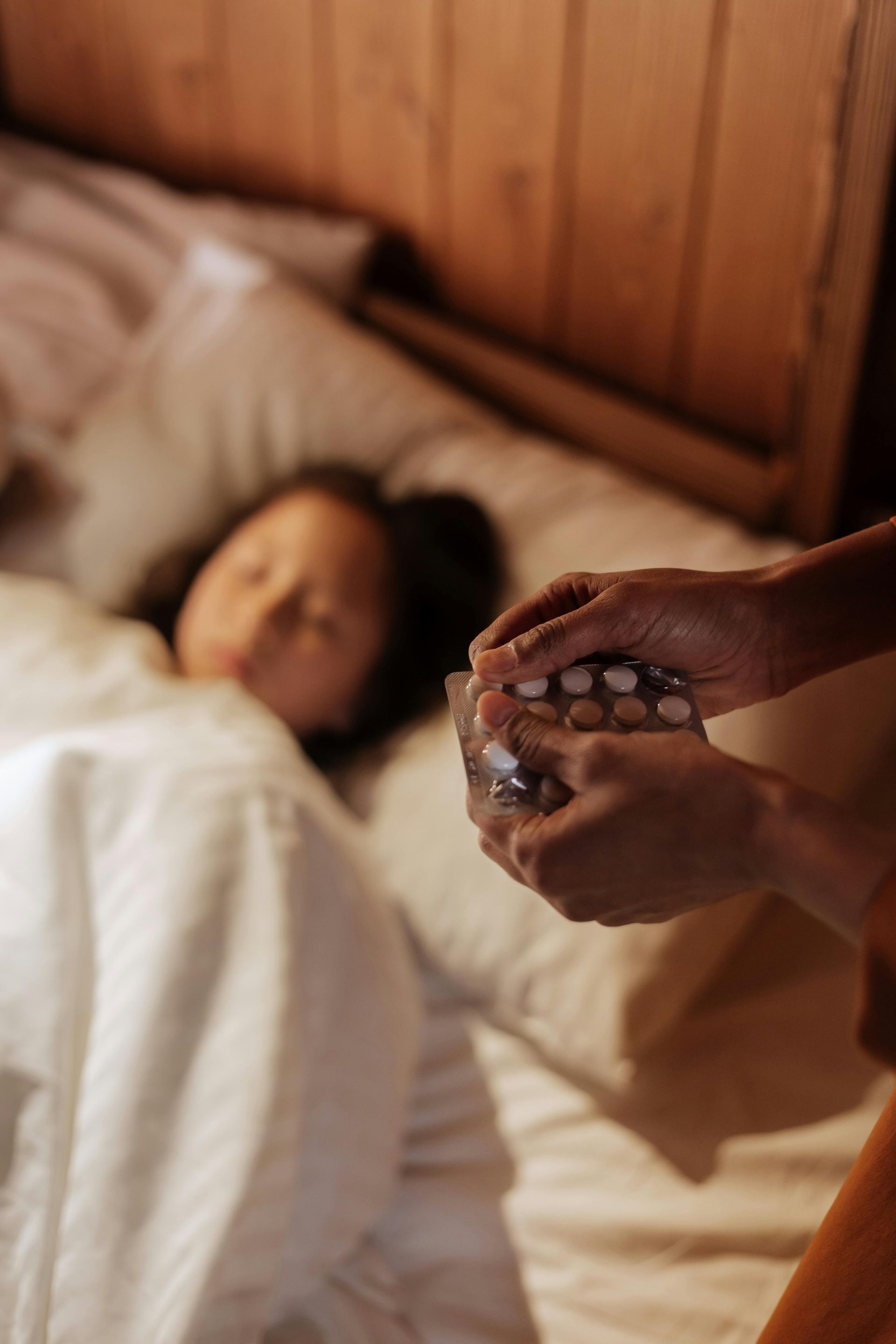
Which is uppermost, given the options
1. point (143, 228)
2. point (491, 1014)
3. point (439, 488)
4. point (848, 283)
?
point (848, 283)

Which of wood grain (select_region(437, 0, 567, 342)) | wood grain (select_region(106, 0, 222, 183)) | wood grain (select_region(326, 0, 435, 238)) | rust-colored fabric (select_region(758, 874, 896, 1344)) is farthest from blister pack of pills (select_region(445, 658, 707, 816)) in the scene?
wood grain (select_region(106, 0, 222, 183))

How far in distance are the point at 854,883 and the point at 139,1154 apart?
420 millimetres

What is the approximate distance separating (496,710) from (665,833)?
0.24ft

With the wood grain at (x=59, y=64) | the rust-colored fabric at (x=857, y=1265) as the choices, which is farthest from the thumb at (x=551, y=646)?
the wood grain at (x=59, y=64)

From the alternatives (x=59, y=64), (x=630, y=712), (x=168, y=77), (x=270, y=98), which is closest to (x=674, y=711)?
(x=630, y=712)

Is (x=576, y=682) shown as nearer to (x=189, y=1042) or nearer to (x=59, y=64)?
(x=189, y=1042)

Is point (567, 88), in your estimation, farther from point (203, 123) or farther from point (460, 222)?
point (203, 123)

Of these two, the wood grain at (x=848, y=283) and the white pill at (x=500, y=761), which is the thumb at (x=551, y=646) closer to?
the white pill at (x=500, y=761)

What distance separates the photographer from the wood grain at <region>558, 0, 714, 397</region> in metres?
0.82

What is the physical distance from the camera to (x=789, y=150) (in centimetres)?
77

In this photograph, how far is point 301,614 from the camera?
0.88 meters

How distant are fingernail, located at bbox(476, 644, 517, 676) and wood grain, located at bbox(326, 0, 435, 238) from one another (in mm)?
848

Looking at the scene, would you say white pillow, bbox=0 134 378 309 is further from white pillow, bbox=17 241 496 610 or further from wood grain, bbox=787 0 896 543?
wood grain, bbox=787 0 896 543

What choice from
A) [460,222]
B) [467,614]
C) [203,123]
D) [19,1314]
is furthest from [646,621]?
[203,123]
